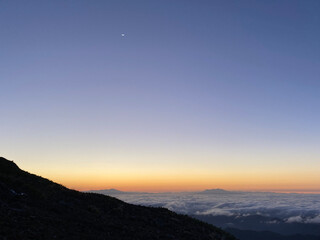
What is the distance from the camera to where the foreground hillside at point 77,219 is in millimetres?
14336

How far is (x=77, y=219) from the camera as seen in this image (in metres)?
18.6

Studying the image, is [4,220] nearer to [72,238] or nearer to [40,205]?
[72,238]

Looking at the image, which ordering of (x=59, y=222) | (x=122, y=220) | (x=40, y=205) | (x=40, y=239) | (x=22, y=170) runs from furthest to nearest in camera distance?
1. (x=22, y=170)
2. (x=122, y=220)
3. (x=40, y=205)
4. (x=59, y=222)
5. (x=40, y=239)

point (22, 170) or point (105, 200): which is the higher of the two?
point (22, 170)

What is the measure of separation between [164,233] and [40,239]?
10.2m

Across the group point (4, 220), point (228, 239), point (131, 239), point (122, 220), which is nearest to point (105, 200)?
point (122, 220)

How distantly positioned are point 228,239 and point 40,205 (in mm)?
16400

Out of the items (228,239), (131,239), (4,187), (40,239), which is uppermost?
(4,187)

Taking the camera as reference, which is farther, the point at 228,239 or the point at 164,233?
the point at 228,239

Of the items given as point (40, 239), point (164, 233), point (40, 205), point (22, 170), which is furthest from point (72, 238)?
point (22, 170)

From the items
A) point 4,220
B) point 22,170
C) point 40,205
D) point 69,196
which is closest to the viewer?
point 4,220

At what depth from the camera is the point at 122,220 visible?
71.6ft

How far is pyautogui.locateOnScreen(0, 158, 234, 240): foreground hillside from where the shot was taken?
14.3 metres

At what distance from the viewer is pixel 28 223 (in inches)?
568
